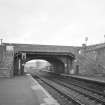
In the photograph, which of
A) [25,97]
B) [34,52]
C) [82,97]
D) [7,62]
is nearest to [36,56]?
[34,52]

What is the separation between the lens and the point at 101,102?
1102cm

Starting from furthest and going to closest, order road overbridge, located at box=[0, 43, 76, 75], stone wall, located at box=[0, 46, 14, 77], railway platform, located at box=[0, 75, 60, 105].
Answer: road overbridge, located at box=[0, 43, 76, 75] < stone wall, located at box=[0, 46, 14, 77] < railway platform, located at box=[0, 75, 60, 105]

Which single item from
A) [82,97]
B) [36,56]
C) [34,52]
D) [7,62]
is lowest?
[82,97]

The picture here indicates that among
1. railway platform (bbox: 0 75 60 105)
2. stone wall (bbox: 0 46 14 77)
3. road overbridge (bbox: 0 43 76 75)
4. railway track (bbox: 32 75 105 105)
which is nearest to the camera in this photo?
railway platform (bbox: 0 75 60 105)

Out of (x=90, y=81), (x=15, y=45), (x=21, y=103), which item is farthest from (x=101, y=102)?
(x=15, y=45)

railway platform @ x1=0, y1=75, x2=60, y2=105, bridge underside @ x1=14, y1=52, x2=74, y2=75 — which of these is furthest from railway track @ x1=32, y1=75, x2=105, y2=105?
bridge underside @ x1=14, y1=52, x2=74, y2=75

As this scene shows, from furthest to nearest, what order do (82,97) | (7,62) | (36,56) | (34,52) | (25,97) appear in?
1. (36,56)
2. (34,52)
3. (7,62)
4. (82,97)
5. (25,97)

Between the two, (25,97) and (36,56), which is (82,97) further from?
(36,56)

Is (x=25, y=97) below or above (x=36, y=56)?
below

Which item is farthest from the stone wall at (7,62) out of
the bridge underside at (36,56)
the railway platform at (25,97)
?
the railway platform at (25,97)

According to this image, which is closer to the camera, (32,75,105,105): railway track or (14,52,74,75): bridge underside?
(32,75,105,105): railway track

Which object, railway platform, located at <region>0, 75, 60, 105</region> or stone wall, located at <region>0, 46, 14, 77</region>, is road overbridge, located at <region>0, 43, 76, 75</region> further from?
railway platform, located at <region>0, 75, 60, 105</region>

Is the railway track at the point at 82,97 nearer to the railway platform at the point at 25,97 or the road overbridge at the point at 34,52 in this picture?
the railway platform at the point at 25,97

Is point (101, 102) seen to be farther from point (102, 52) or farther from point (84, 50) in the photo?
point (84, 50)
